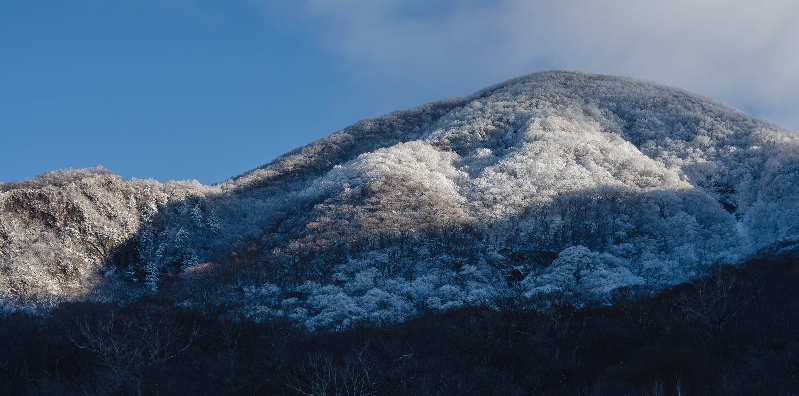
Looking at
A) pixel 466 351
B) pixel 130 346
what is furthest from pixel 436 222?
pixel 130 346

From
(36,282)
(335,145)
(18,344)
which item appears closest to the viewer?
(18,344)

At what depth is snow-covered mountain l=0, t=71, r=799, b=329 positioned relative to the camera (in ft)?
223

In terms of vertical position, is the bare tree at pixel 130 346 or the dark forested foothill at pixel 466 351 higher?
the bare tree at pixel 130 346

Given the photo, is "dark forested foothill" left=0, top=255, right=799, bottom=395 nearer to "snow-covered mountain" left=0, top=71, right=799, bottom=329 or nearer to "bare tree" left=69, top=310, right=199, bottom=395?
"bare tree" left=69, top=310, right=199, bottom=395

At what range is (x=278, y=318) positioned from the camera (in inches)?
2422

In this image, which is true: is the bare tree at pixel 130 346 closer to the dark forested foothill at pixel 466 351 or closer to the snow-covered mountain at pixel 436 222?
the dark forested foothill at pixel 466 351

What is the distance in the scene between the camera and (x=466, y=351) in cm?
4909

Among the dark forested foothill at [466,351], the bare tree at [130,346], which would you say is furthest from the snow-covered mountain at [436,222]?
the bare tree at [130,346]

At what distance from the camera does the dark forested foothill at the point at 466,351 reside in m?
41.4

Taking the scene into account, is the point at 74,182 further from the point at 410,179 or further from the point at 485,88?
the point at 485,88

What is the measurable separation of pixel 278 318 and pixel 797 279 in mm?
49022

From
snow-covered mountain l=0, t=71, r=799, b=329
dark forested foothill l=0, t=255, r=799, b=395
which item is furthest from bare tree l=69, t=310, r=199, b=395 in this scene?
snow-covered mountain l=0, t=71, r=799, b=329

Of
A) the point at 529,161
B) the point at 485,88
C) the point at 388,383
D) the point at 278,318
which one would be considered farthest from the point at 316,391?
the point at 485,88

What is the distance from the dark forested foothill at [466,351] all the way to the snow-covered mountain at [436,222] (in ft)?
22.2
